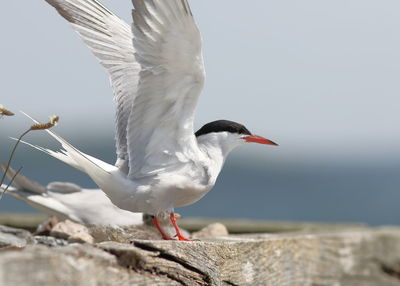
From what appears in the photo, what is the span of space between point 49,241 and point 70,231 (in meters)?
0.18

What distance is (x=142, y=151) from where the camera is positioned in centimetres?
418

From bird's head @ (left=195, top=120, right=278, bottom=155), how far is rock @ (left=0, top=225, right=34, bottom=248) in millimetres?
1259

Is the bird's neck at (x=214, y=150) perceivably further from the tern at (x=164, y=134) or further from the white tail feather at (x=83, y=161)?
the white tail feather at (x=83, y=161)

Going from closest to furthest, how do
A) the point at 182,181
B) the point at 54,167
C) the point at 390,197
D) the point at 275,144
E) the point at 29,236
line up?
1. the point at 182,181
2. the point at 275,144
3. the point at 29,236
4. the point at 390,197
5. the point at 54,167

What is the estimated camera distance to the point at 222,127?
451 cm

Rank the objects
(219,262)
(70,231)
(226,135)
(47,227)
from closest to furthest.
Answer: (219,262)
(226,135)
(70,231)
(47,227)

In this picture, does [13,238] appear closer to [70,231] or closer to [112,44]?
[70,231]

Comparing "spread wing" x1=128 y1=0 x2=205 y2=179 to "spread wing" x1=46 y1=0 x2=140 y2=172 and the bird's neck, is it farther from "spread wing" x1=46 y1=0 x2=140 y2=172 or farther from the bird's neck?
"spread wing" x1=46 y1=0 x2=140 y2=172

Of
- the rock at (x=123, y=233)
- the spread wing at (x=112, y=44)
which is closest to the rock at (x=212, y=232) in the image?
the rock at (x=123, y=233)

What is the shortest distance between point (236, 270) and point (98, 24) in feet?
6.07

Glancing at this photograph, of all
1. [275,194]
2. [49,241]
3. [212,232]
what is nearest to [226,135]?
[212,232]

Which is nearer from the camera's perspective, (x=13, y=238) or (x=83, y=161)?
(x=83, y=161)

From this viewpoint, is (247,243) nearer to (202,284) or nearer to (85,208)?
(202,284)

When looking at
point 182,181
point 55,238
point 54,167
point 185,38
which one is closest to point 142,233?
point 55,238
